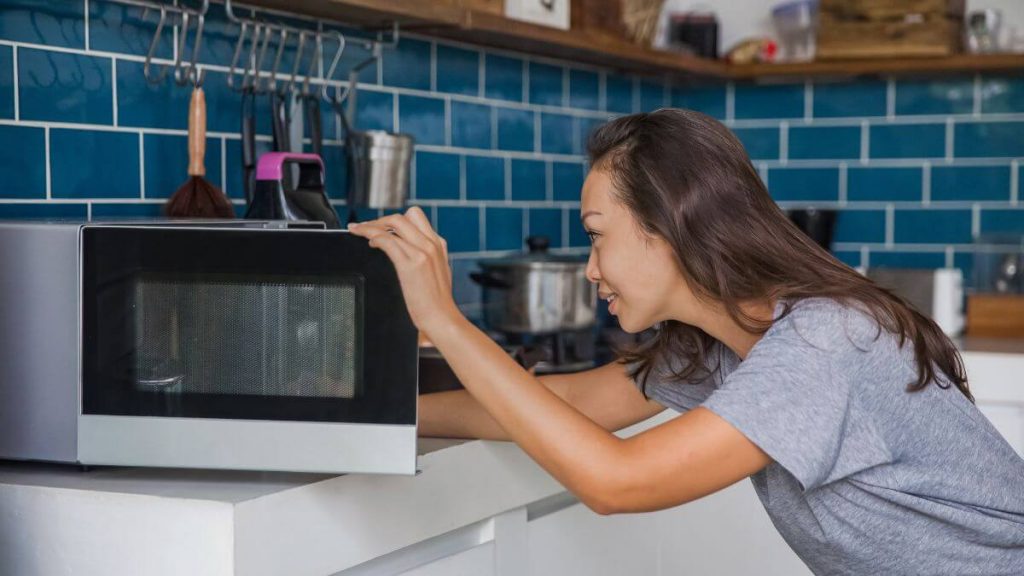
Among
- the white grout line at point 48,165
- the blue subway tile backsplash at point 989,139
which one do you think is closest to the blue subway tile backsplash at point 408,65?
the white grout line at point 48,165

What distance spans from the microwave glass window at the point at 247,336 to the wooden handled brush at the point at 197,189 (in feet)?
1.66

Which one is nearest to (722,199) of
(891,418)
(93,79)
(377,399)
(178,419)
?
(891,418)

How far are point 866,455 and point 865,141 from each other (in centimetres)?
216

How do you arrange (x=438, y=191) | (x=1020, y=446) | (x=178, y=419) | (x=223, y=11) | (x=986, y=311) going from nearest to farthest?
(x=178, y=419) < (x=223, y=11) < (x=438, y=191) < (x=1020, y=446) < (x=986, y=311)

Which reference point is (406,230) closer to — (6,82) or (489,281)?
(6,82)

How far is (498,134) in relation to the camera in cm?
282

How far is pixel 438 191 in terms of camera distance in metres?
2.62

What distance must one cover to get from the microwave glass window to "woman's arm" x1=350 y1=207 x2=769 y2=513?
0.29 feet

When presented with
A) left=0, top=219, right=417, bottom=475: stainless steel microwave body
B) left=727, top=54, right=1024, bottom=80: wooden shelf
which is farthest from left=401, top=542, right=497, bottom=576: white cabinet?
left=727, top=54, right=1024, bottom=80: wooden shelf

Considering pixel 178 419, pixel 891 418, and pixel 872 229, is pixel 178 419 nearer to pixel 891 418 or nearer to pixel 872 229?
pixel 891 418

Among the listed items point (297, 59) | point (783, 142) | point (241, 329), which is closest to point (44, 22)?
point (297, 59)

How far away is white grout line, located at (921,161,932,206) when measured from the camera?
10.9 feet

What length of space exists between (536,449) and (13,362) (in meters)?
0.59

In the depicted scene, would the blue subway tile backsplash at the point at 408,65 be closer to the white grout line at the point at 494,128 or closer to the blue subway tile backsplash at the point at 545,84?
the white grout line at the point at 494,128
